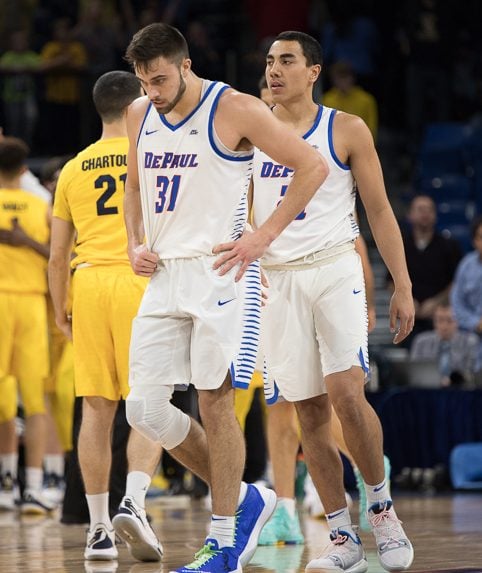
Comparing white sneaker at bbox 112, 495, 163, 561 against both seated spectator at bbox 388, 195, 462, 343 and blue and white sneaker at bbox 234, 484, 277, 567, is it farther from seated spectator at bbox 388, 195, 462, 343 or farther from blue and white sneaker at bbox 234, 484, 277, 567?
seated spectator at bbox 388, 195, 462, 343

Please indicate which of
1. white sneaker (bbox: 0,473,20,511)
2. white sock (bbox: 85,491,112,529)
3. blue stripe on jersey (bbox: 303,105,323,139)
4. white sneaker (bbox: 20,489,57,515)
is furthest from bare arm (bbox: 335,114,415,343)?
white sneaker (bbox: 0,473,20,511)

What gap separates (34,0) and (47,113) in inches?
117

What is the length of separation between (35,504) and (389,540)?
3.94 meters

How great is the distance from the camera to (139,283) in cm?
630

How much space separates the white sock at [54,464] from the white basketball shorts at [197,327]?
518 centimetres

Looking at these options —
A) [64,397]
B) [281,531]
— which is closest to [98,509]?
[281,531]

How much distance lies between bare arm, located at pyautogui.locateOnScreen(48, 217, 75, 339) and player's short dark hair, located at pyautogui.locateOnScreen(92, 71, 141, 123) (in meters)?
0.55

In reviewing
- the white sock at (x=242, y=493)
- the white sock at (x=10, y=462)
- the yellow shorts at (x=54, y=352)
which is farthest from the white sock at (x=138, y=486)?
the yellow shorts at (x=54, y=352)

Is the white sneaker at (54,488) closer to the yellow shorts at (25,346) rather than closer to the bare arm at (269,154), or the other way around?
the yellow shorts at (25,346)

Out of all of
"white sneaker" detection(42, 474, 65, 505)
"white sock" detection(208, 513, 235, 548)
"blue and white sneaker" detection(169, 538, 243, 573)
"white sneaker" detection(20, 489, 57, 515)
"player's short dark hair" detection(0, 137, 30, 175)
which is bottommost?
"white sneaker" detection(42, 474, 65, 505)

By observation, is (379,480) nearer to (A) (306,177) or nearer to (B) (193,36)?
(A) (306,177)

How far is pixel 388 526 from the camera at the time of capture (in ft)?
18.0

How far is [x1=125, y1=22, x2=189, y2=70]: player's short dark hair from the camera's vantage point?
16.4ft

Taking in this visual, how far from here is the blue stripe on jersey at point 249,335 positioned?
500 cm
